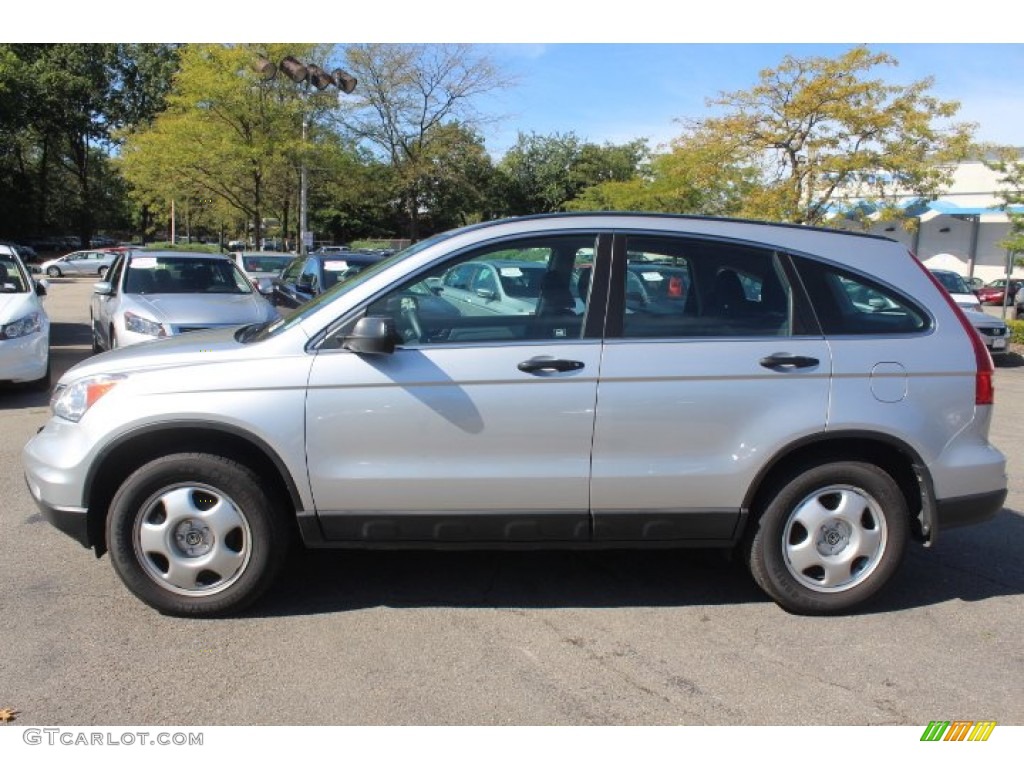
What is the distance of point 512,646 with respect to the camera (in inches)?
140

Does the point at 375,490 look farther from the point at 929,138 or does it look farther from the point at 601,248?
the point at 929,138

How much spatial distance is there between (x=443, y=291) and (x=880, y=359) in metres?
2.06

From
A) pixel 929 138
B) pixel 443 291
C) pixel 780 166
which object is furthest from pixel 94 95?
pixel 443 291

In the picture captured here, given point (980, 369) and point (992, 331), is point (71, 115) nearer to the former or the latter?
point (992, 331)

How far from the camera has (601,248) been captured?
3814 millimetres

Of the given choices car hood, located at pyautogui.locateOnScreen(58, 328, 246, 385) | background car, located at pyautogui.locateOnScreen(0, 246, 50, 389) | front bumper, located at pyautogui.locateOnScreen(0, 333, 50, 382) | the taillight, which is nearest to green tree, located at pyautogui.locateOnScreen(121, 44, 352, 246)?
background car, located at pyautogui.locateOnScreen(0, 246, 50, 389)

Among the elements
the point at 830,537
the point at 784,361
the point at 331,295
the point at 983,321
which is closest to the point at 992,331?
the point at 983,321

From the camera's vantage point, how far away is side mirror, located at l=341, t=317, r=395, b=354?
11.4ft

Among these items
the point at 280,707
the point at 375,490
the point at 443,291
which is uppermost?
the point at 443,291

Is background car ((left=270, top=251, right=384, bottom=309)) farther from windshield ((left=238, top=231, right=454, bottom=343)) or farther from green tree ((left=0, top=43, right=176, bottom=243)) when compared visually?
green tree ((left=0, top=43, right=176, bottom=243))

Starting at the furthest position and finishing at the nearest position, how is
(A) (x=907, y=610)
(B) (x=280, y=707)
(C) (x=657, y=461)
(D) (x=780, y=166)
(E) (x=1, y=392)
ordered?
(D) (x=780, y=166)
(E) (x=1, y=392)
(A) (x=907, y=610)
(C) (x=657, y=461)
(B) (x=280, y=707)

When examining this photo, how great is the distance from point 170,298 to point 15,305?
155 centimetres

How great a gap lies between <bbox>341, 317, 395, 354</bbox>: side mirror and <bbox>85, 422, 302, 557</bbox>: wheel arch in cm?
62

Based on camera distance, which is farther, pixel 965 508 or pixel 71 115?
pixel 71 115
